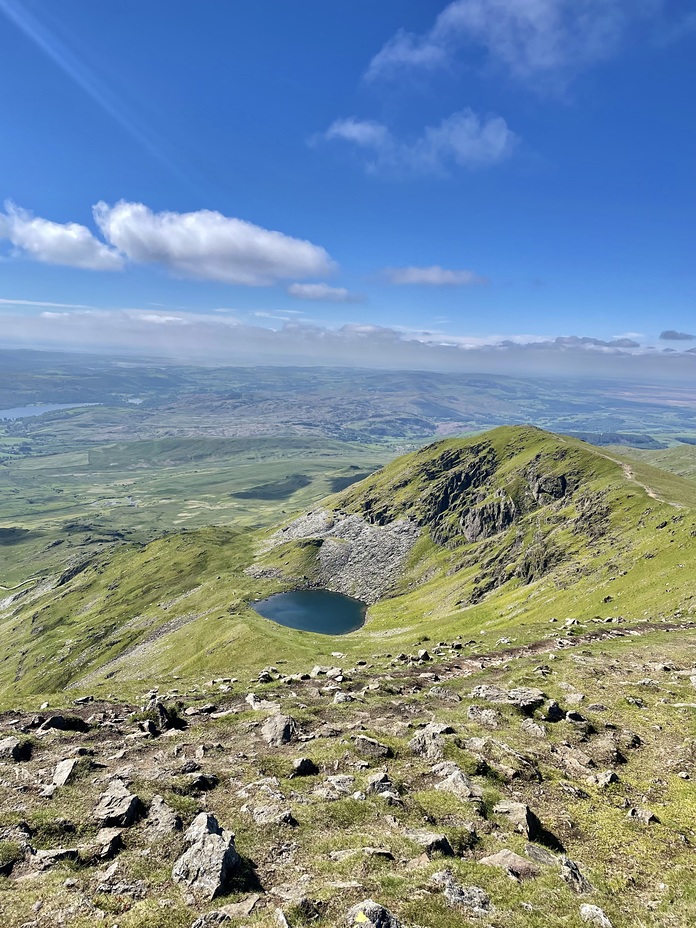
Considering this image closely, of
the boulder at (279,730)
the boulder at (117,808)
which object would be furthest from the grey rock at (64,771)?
the boulder at (279,730)

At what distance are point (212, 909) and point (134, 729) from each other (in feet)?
66.2

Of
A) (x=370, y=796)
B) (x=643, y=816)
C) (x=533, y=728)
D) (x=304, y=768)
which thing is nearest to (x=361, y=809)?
(x=370, y=796)

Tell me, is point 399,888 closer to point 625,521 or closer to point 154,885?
point 154,885

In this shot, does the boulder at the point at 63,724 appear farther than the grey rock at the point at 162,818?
Yes

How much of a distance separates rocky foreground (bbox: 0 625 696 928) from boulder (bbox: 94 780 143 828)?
105 millimetres

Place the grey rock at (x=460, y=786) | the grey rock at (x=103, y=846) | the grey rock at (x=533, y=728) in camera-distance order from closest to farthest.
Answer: the grey rock at (x=103, y=846) < the grey rock at (x=460, y=786) < the grey rock at (x=533, y=728)

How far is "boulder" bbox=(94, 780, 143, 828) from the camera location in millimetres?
22109

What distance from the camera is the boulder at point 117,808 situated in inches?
870

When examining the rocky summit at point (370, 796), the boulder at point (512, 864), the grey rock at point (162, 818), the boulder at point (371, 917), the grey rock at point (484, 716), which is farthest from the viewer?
the grey rock at point (484, 716)

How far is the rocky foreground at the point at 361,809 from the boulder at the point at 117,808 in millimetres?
105

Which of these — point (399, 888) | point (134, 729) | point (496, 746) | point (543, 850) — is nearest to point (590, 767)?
point (496, 746)

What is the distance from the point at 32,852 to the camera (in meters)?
20.0

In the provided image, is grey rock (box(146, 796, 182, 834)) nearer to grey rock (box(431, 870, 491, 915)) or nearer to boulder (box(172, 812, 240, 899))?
boulder (box(172, 812, 240, 899))

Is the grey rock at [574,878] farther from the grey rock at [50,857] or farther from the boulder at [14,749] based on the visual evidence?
the boulder at [14,749]
